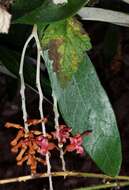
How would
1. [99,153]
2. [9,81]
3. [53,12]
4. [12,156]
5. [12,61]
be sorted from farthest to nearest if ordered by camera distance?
[12,156] → [9,81] → [12,61] → [99,153] → [53,12]

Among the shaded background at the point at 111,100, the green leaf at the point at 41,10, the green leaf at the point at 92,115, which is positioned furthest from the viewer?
the shaded background at the point at 111,100

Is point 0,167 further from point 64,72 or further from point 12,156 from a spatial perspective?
point 64,72

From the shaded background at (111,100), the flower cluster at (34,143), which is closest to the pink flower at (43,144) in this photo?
the flower cluster at (34,143)

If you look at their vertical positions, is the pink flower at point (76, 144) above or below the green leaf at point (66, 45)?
below

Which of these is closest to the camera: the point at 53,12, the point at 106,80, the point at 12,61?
the point at 53,12

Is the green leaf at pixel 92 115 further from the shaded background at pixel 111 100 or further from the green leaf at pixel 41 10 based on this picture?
the shaded background at pixel 111 100

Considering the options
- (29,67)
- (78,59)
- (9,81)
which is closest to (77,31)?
(78,59)
